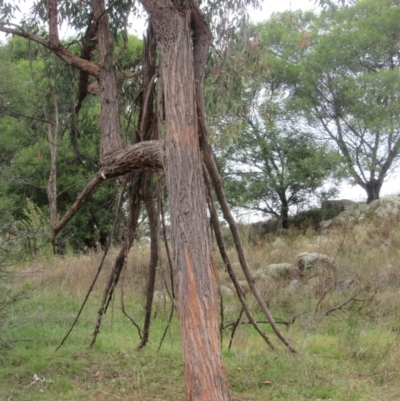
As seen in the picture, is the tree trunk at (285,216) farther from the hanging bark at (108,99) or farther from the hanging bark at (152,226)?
the hanging bark at (108,99)

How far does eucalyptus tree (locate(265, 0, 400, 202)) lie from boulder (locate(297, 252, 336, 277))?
618 cm

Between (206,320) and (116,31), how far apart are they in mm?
4165

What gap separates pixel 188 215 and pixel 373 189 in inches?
562

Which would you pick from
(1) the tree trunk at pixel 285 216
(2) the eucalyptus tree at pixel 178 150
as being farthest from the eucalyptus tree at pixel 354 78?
(2) the eucalyptus tree at pixel 178 150

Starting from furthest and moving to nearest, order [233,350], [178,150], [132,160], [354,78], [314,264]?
1. [354,78]
2. [314,264]
3. [233,350]
4. [132,160]
5. [178,150]

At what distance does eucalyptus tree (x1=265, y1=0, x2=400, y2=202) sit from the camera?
1672cm

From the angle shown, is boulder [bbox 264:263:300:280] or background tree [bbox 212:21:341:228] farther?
background tree [bbox 212:21:341:228]

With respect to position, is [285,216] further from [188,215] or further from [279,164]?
[188,215]

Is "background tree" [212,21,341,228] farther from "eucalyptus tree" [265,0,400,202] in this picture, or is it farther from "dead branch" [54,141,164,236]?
"dead branch" [54,141,164,236]

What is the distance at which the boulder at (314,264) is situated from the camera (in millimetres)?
11070

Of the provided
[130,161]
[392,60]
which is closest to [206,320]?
[130,161]

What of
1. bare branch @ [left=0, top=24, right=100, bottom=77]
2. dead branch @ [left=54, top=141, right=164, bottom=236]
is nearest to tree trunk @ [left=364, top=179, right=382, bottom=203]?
bare branch @ [left=0, top=24, right=100, bottom=77]

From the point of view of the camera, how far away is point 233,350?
7250 millimetres

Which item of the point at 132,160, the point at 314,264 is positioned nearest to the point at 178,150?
the point at 132,160
